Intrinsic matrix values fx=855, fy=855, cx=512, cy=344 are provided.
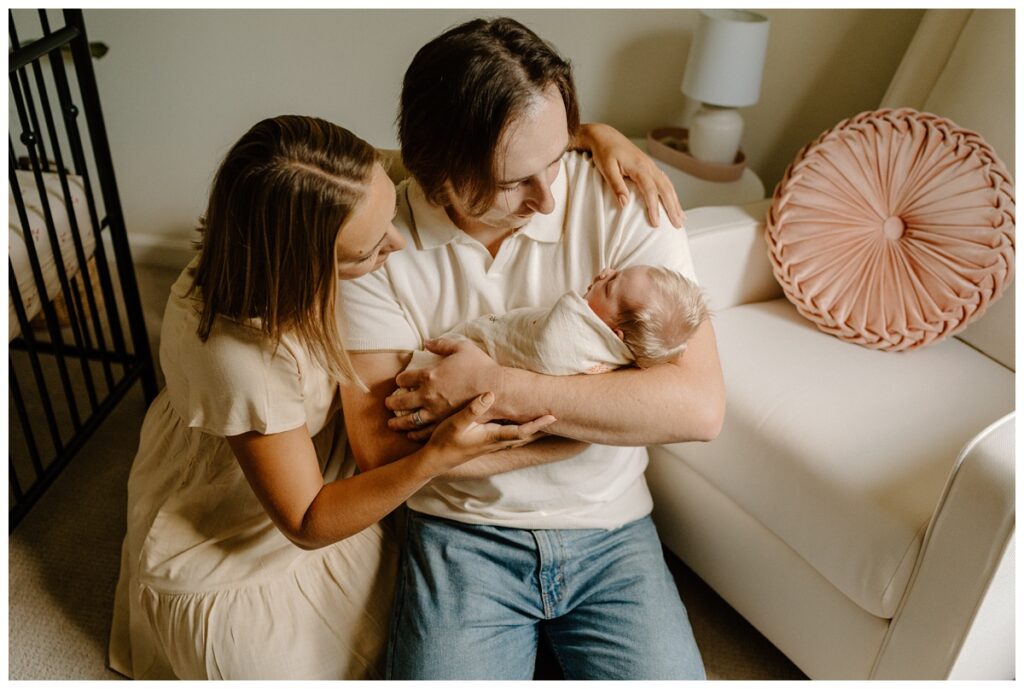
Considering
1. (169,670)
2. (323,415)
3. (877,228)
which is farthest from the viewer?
(877,228)

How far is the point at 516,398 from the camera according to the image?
1.19 metres

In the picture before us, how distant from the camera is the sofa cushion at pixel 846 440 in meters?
1.29

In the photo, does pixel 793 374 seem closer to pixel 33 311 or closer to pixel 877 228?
pixel 877 228

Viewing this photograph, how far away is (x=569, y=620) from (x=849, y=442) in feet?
1.74

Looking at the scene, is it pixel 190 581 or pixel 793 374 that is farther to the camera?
pixel 793 374

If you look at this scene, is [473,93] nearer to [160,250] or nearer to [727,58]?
[727,58]

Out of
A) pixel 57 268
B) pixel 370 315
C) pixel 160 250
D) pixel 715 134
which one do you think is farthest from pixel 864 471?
pixel 160 250

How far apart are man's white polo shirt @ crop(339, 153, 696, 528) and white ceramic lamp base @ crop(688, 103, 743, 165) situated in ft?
2.86

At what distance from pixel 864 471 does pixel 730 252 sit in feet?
1.80

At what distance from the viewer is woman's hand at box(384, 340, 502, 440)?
119 centimetres

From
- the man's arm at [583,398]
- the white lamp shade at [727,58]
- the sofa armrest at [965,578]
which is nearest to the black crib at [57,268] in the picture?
the man's arm at [583,398]

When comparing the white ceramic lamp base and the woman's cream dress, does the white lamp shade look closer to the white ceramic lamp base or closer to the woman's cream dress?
the white ceramic lamp base

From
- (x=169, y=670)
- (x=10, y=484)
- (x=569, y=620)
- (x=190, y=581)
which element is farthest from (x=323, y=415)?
(x=10, y=484)

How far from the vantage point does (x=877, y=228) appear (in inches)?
64.5
